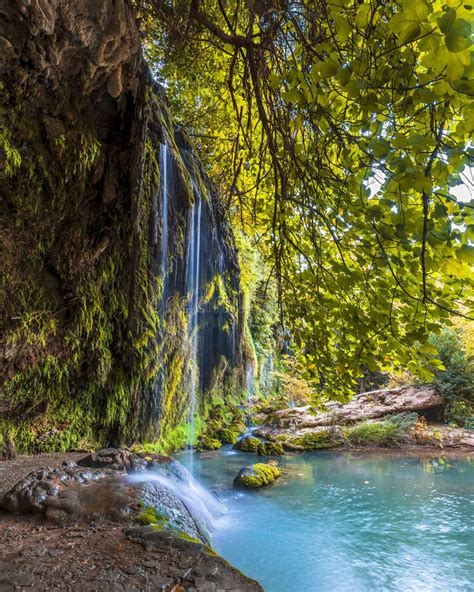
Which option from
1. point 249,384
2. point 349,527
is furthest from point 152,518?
point 249,384

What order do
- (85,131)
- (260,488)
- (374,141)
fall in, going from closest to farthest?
(374,141) < (85,131) < (260,488)

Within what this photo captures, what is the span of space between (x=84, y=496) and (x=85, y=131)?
4.15 m

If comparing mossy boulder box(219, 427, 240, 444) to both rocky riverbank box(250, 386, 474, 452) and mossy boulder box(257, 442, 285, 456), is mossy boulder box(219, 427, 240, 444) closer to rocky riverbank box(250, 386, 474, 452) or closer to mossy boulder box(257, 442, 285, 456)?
mossy boulder box(257, 442, 285, 456)

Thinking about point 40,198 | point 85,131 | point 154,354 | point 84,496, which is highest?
point 85,131

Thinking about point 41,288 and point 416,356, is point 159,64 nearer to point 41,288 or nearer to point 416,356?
point 41,288

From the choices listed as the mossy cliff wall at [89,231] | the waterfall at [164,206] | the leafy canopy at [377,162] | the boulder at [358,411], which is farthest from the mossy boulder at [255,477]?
the leafy canopy at [377,162]

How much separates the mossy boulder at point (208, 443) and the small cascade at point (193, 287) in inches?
13.0

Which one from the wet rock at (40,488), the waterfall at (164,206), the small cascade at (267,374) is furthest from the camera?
the small cascade at (267,374)

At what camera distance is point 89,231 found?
5.74 meters

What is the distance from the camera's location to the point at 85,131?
16.1 feet

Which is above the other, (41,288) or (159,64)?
(159,64)

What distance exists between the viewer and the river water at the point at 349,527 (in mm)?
4051

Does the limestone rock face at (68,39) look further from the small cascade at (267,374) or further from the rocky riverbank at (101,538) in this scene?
the small cascade at (267,374)

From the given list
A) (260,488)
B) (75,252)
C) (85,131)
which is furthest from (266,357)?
(85,131)
